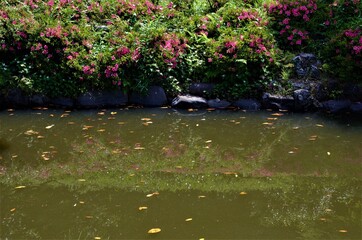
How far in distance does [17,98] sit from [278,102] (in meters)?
5.59

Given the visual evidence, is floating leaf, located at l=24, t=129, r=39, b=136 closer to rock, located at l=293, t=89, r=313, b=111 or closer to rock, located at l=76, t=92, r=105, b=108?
rock, located at l=76, t=92, r=105, b=108

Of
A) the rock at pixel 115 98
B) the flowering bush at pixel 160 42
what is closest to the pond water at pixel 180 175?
the rock at pixel 115 98

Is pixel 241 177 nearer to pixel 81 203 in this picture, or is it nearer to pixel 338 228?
pixel 338 228

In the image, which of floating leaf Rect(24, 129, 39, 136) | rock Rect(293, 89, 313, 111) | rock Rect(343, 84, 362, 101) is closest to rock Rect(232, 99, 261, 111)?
rock Rect(293, 89, 313, 111)

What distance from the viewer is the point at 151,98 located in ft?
32.9

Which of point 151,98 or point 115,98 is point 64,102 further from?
point 151,98

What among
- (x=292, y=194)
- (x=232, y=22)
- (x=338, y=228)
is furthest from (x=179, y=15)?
(x=338, y=228)

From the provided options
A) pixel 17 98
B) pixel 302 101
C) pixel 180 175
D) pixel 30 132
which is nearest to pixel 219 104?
pixel 302 101

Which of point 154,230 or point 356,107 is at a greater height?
point 356,107

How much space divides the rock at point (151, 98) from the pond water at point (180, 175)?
19.4 inches

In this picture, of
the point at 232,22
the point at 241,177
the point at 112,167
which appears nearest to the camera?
the point at 241,177

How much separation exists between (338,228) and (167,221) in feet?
5.94

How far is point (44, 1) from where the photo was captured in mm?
11805

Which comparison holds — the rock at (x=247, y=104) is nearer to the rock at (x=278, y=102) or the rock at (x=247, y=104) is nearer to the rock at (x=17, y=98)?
the rock at (x=278, y=102)
